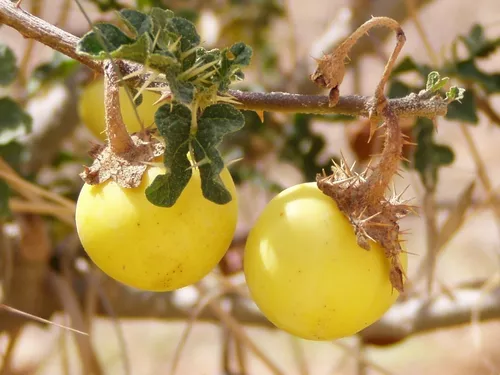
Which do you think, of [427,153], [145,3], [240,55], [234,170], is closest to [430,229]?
[427,153]

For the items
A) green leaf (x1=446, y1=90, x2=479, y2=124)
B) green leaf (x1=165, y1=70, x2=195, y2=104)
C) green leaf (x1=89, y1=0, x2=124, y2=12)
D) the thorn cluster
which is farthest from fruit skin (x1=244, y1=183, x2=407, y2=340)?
green leaf (x1=89, y1=0, x2=124, y2=12)

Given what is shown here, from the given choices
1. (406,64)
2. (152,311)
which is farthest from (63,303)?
(406,64)

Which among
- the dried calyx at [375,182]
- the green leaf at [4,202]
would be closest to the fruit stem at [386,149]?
the dried calyx at [375,182]

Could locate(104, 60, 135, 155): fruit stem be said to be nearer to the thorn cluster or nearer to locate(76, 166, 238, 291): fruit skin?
locate(76, 166, 238, 291): fruit skin

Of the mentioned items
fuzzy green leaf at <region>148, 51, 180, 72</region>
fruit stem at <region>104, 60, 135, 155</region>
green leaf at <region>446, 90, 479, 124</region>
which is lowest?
fruit stem at <region>104, 60, 135, 155</region>

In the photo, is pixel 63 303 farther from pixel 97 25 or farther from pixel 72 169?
pixel 72 169

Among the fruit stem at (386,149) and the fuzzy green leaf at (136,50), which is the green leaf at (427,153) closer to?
the fruit stem at (386,149)

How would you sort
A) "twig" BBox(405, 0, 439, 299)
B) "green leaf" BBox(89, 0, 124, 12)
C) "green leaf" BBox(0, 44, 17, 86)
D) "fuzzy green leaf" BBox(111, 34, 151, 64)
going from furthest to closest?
"twig" BBox(405, 0, 439, 299) < "green leaf" BBox(89, 0, 124, 12) < "green leaf" BBox(0, 44, 17, 86) < "fuzzy green leaf" BBox(111, 34, 151, 64)

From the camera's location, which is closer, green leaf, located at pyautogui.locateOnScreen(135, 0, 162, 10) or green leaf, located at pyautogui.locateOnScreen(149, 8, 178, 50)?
green leaf, located at pyautogui.locateOnScreen(149, 8, 178, 50)
